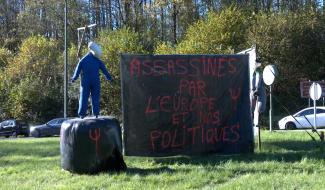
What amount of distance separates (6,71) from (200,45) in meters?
20.4

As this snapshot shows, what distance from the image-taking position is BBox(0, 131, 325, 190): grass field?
781 centimetres

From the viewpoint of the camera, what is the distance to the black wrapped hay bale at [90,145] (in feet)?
29.2

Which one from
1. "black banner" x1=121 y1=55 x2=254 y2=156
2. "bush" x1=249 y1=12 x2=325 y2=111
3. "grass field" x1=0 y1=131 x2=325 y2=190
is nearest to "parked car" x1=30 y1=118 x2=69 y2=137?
"bush" x1=249 y1=12 x2=325 y2=111

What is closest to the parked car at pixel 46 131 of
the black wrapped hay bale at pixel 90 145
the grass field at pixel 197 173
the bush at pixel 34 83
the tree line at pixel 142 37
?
the tree line at pixel 142 37

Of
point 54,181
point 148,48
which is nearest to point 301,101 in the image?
point 148,48

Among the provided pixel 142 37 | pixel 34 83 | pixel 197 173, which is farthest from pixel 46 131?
pixel 197 173

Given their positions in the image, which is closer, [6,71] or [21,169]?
[21,169]

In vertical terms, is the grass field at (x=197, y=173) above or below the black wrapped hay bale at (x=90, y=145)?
below

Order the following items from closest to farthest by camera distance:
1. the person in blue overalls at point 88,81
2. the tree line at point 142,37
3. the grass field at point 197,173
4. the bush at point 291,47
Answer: the grass field at point 197,173, the person in blue overalls at point 88,81, the bush at point 291,47, the tree line at point 142,37

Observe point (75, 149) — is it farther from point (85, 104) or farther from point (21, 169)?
point (21, 169)

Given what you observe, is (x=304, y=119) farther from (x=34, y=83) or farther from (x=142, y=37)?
(x=34, y=83)

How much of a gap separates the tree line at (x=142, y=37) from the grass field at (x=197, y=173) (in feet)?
90.9

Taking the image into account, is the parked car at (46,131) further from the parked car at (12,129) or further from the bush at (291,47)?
the bush at (291,47)

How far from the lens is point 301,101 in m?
42.4
